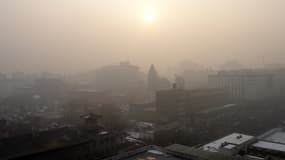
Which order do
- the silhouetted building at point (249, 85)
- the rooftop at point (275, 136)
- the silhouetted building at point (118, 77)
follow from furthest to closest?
1. the silhouetted building at point (118, 77)
2. the silhouetted building at point (249, 85)
3. the rooftop at point (275, 136)

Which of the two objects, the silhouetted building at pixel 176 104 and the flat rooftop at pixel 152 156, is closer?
the flat rooftop at pixel 152 156

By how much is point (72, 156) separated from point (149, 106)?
11.4 m

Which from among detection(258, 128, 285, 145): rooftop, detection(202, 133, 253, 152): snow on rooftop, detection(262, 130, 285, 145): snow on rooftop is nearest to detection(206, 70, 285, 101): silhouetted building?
detection(258, 128, 285, 145): rooftop

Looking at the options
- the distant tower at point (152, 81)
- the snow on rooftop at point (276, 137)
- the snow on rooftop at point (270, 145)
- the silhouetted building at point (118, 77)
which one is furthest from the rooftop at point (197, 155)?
the silhouetted building at point (118, 77)

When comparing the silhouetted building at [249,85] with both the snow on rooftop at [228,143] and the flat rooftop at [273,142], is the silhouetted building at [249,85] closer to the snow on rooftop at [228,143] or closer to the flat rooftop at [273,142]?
the flat rooftop at [273,142]

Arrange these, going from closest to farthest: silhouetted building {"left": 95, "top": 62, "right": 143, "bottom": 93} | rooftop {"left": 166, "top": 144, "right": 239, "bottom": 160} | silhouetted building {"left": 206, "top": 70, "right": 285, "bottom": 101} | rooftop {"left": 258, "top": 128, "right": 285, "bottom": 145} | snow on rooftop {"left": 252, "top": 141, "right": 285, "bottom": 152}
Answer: rooftop {"left": 166, "top": 144, "right": 239, "bottom": 160} < snow on rooftop {"left": 252, "top": 141, "right": 285, "bottom": 152} < rooftop {"left": 258, "top": 128, "right": 285, "bottom": 145} < silhouetted building {"left": 206, "top": 70, "right": 285, "bottom": 101} < silhouetted building {"left": 95, "top": 62, "right": 143, "bottom": 93}

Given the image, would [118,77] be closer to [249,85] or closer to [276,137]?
[249,85]

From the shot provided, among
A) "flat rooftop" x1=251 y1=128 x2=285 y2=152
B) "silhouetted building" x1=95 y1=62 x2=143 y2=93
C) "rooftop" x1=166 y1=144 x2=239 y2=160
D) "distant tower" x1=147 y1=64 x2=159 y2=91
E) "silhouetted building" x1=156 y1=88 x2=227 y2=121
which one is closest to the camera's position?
"rooftop" x1=166 y1=144 x2=239 y2=160

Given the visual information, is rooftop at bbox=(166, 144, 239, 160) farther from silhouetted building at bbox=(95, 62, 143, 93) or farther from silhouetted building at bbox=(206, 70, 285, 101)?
silhouetted building at bbox=(95, 62, 143, 93)

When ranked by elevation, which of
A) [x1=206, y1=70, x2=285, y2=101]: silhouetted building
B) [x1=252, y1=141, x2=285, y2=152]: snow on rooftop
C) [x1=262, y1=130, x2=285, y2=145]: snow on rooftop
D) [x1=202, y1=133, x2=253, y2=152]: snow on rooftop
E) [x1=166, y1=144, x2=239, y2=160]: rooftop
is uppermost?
[x1=206, y1=70, x2=285, y2=101]: silhouetted building

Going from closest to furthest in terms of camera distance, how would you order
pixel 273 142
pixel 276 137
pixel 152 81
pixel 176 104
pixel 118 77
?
pixel 273 142, pixel 276 137, pixel 176 104, pixel 152 81, pixel 118 77

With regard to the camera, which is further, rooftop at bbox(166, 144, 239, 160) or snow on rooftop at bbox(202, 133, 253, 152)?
snow on rooftop at bbox(202, 133, 253, 152)

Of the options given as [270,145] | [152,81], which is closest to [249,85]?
[152,81]

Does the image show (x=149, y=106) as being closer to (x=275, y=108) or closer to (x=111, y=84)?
(x=275, y=108)
